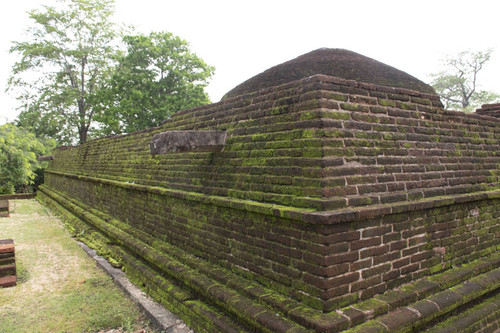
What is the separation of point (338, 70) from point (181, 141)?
12.1 feet

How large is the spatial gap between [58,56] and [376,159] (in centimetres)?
3041

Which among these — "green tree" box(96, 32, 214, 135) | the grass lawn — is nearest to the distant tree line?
"green tree" box(96, 32, 214, 135)

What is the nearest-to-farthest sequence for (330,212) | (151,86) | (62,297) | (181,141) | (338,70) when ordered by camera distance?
(330,212) < (181,141) < (62,297) < (338,70) < (151,86)

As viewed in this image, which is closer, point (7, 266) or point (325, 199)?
point (325, 199)

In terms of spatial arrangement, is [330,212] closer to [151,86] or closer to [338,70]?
[338,70]

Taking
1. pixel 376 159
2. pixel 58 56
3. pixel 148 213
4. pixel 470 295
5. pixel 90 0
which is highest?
pixel 90 0

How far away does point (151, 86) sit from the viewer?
74.1ft

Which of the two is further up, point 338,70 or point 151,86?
point 151,86

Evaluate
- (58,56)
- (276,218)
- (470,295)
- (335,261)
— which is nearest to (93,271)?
(276,218)

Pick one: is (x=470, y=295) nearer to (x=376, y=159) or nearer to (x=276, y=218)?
(x=376, y=159)

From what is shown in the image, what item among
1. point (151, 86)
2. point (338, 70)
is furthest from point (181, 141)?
point (151, 86)

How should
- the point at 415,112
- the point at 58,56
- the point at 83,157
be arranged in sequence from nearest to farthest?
the point at 415,112
the point at 83,157
the point at 58,56

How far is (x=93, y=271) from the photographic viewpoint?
598cm

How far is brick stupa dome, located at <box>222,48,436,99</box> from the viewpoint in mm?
6004
